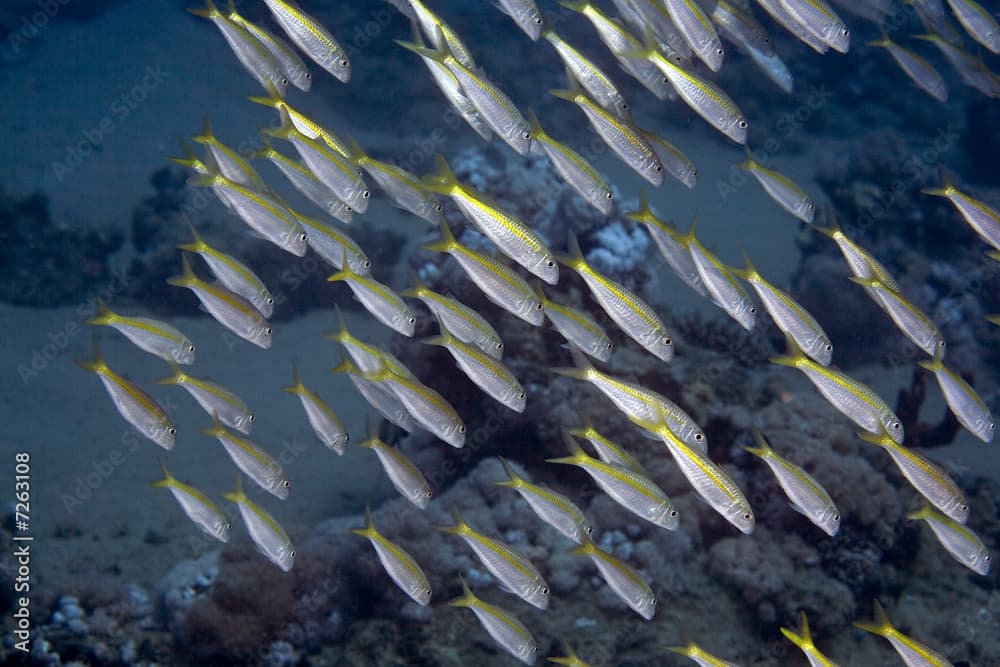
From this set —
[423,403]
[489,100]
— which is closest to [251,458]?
[423,403]

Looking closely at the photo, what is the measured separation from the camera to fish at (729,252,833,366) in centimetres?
374

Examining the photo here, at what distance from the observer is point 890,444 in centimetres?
360

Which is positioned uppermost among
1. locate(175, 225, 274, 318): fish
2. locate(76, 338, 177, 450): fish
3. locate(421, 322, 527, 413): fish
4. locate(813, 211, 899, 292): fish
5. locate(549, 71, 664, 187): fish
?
locate(813, 211, 899, 292): fish

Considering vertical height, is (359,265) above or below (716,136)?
below

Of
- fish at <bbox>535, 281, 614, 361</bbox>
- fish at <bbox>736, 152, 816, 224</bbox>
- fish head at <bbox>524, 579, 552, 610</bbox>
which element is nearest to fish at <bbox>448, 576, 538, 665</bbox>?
fish head at <bbox>524, 579, 552, 610</bbox>

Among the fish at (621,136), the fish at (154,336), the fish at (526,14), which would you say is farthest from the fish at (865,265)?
the fish at (154,336)

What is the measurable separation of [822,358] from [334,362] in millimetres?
7378

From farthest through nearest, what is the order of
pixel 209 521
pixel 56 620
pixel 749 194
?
pixel 749 194, pixel 56 620, pixel 209 521

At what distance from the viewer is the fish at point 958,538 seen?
377 centimetres

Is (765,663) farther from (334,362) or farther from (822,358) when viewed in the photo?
(334,362)

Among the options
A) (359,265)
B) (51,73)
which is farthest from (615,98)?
(51,73)

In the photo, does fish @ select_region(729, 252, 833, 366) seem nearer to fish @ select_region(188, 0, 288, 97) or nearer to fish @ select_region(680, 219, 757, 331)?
fish @ select_region(680, 219, 757, 331)

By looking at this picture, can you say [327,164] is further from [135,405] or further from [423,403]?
[135,405]

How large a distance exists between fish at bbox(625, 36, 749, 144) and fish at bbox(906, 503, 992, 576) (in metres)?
2.32
